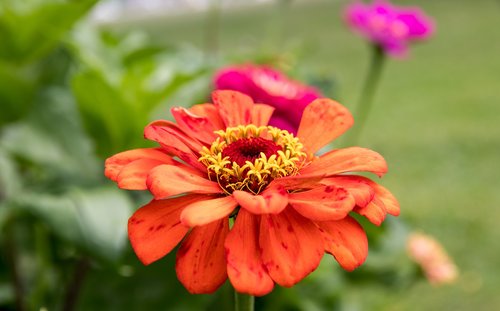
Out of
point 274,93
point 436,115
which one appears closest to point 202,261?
point 274,93

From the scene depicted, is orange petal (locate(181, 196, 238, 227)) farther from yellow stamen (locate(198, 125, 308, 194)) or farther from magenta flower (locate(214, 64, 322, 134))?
magenta flower (locate(214, 64, 322, 134))

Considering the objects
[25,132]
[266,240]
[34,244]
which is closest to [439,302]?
[34,244]

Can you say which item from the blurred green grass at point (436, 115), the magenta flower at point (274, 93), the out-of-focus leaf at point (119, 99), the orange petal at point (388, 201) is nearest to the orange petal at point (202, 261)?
the orange petal at point (388, 201)

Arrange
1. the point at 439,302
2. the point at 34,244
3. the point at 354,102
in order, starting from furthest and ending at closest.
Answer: the point at 354,102 → the point at 439,302 → the point at 34,244

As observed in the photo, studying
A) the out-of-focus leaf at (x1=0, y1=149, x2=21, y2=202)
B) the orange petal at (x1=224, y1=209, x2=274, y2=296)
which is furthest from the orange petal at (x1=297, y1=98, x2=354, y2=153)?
the out-of-focus leaf at (x1=0, y1=149, x2=21, y2=202)

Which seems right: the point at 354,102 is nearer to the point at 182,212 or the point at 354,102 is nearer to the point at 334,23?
the point at 334,23
